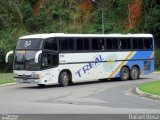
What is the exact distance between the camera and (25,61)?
101 feet

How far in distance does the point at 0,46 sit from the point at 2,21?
18751 millimetres

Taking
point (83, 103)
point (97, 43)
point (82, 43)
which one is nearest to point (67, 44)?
point (82, 43)

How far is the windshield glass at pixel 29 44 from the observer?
100 ft

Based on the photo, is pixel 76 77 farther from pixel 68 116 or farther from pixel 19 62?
pixel 68 116

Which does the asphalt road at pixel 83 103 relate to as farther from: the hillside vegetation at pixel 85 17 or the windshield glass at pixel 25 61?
the hillside vegetation at pixel 85 17

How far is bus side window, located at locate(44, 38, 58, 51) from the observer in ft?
101

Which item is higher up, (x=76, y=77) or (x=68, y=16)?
(x=68, y=16)

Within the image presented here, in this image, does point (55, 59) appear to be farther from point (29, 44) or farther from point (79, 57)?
point (79, 57)

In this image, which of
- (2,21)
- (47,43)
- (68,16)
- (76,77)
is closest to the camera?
(47,43)

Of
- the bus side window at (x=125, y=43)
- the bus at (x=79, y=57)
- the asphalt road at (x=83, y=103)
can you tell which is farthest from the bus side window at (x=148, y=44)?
the asphalt road at (x=83, y=103)

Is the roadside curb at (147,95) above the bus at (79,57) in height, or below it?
below

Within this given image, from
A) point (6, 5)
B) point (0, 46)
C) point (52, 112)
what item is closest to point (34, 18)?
point (0, 46)

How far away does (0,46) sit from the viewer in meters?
61.2

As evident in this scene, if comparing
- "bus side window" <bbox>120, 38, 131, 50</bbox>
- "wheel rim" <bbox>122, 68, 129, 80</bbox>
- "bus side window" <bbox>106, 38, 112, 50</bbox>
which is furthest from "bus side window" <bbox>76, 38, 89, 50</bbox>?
"wheel rim" <bbox>122, 68, 129, 80</bbox>
